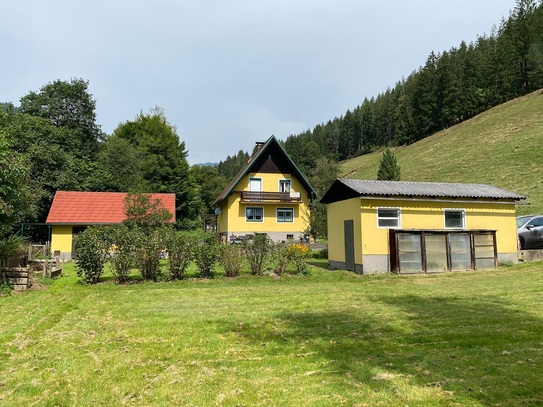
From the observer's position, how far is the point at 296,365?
Answer: 5.05 meters

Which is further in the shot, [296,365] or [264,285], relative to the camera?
[264,285]

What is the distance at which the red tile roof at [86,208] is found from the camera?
27953 mm

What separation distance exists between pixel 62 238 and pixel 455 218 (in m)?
26.8

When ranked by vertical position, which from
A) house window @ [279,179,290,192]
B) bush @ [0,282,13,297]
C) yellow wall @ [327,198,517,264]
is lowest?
bush @ [0,282,13,297]

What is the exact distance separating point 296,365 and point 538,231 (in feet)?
67.1

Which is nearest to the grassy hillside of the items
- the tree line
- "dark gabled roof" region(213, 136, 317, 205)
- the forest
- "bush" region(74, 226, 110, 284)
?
the tree line

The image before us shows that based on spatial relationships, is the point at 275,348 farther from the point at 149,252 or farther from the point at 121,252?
the point at 121,252

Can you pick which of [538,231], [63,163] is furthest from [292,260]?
[63,163]

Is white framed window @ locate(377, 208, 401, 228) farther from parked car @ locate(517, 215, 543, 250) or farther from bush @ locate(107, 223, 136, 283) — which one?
bush @ locate(107, 223, 136, 283)

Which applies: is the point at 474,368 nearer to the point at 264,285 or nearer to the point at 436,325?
the point at 436,325

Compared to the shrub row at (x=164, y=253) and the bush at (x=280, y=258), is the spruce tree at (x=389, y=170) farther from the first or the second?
the bush at (x=280, y=258)

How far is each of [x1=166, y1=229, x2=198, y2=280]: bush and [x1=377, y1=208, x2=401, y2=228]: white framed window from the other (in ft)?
28.2

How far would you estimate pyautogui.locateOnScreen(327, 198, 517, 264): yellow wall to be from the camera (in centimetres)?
1667

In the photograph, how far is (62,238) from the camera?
27.6 meters
